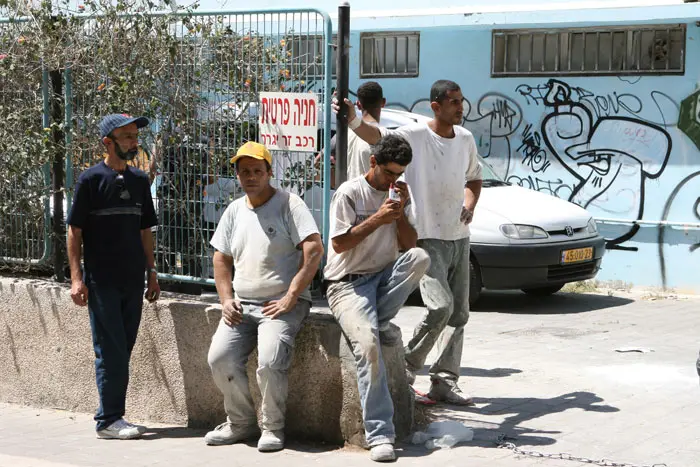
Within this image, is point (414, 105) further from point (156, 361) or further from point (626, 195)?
point (156, 361)

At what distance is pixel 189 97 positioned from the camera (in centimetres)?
735

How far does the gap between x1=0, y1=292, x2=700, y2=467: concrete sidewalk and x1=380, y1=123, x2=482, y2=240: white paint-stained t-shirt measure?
3.81ft

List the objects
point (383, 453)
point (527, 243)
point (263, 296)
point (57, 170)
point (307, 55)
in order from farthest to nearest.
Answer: point (527, 243) → point (57, 170) → point (307, 55) → point (263, 296) → point (383, 453)

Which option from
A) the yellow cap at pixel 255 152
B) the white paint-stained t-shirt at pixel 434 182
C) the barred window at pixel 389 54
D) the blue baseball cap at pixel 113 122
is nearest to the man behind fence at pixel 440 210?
the white paint-stained t-shirt at pixel 434 182

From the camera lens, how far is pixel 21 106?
7895mm

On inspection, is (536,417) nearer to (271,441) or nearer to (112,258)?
(271,441)

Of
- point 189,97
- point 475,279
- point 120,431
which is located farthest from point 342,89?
point 475,279

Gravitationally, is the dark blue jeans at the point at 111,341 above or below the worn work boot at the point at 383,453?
above

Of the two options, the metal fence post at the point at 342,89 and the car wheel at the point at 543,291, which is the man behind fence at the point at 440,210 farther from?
the car wheel at the point at 543,291

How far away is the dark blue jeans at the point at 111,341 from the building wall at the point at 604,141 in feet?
24.9

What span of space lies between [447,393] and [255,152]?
6.83 ft

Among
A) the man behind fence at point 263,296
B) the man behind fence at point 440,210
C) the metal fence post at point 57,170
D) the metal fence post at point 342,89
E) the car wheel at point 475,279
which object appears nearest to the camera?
the man behind fence at point 263,296

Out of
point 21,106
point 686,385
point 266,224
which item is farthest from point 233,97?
point 686,385

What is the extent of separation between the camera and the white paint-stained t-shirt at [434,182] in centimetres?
707
